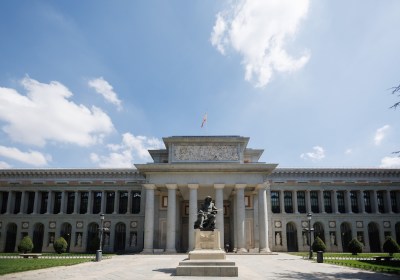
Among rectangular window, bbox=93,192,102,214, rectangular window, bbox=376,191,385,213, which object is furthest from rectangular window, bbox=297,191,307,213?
rectangular window, bbox=93,192,102,214

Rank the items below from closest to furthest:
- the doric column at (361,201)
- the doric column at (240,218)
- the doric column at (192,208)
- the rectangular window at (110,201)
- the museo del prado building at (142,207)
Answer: the doric column at (192,208), the doric column at (240,218), the museo del prado building at (142,207), the doric column at (361,201), the rectangular window at (110,201)

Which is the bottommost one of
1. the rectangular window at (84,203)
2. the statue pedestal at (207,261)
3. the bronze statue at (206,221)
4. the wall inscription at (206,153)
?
the statue pedestal at (207,261)

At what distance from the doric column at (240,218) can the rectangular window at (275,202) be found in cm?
1632

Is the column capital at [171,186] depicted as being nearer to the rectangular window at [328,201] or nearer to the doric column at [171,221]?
the doric column at [171,221]

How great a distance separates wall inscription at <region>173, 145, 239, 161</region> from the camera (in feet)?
147

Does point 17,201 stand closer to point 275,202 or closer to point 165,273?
point 275,202

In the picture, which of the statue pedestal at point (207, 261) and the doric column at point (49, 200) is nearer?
the statue pedestal at point (207, 261)

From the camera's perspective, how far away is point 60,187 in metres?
56.9

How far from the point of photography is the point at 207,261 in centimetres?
1822

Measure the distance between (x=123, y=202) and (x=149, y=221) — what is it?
16.1m

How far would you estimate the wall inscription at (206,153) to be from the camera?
44.9m

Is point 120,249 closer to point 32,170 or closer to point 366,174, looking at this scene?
point 32,170

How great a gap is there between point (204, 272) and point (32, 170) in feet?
158

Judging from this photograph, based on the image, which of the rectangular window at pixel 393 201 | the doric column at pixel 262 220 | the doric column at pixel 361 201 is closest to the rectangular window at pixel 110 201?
the doric column at pixel 262 220
